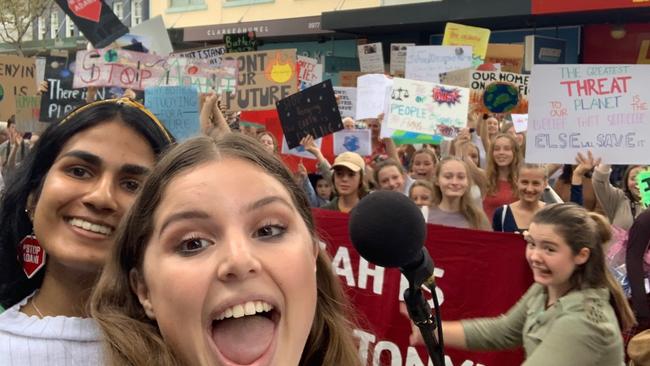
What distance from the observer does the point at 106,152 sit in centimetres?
175

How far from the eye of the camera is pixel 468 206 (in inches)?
214

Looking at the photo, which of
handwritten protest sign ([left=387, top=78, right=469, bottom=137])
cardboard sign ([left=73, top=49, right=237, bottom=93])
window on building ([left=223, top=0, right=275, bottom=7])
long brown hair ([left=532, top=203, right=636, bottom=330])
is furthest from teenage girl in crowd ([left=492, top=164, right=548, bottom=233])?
window on building ([left=223, top=0, right=275, bottom=7])

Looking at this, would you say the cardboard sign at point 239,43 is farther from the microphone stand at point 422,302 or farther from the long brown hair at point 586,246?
the microphone stand at point 422,302

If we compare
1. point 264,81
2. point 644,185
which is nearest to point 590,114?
point 644,185

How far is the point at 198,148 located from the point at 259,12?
871 inches

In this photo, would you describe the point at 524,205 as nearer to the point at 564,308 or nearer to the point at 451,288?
the point at 451,288

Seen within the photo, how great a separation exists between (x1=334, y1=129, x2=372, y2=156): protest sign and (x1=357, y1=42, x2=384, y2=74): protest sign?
5.93 metres

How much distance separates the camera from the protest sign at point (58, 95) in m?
7.30

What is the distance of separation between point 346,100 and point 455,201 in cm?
491

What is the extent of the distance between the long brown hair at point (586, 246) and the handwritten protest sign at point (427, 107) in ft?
14.9

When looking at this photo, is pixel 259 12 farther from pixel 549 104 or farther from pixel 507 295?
pixel 507 295

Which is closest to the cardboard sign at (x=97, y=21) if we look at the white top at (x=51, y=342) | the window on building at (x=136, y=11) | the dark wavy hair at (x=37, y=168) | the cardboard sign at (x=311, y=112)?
the cardboard sign at (x=311, y=112)

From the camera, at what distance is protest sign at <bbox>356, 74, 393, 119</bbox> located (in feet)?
27.7

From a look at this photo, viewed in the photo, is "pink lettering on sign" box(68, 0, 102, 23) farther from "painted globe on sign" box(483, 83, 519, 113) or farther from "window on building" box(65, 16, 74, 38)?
"window on building" box(65, 16, 74, 38)
